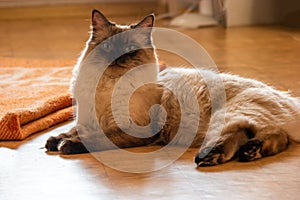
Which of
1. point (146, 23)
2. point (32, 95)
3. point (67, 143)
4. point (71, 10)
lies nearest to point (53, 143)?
point (67, 143)

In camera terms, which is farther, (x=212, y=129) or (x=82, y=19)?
(x=82, y=19)

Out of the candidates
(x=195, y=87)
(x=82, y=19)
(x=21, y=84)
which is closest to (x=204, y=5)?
(x=82, y=19)

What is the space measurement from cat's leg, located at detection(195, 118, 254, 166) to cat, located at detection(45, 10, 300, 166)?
2.7 inches

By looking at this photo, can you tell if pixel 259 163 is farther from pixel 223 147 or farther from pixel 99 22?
pixel 99 22

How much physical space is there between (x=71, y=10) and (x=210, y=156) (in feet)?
14.1

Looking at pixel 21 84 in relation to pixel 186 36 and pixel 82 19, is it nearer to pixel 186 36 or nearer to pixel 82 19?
pixel 186 36

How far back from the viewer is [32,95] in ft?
10.0

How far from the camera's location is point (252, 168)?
2.12m

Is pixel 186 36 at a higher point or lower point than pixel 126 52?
lower

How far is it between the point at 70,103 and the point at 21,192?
95 centimetres

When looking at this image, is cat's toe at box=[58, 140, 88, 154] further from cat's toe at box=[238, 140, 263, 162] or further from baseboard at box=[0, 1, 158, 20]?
baseboard at box=[0, 1, 158, 20]

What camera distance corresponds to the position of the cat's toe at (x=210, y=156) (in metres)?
2.12

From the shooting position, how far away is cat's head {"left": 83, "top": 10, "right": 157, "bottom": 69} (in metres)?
2.32

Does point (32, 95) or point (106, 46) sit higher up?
point (106, 46)
